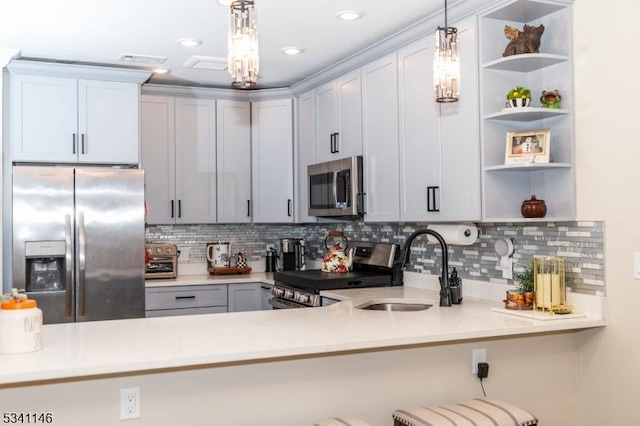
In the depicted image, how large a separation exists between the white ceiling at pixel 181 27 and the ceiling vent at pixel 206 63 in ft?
0.20

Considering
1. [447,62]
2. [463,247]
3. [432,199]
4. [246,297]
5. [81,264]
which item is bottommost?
[246,297]

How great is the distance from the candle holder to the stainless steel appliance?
3023 mm

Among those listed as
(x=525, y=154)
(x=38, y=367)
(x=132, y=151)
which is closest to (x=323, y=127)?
(x=132, y=151)

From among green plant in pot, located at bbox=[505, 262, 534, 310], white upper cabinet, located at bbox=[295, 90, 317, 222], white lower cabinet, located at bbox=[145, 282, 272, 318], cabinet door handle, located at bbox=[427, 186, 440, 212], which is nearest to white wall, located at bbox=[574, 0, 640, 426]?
green plant in pot, located at bbox=[505, 262, 534, 310]

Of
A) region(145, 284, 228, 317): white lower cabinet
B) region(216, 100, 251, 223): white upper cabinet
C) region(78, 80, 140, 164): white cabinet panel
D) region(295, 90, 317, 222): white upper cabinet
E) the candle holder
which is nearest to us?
the candle holder

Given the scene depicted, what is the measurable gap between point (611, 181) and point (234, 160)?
123 inches

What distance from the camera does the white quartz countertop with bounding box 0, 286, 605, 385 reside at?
1.98 metres

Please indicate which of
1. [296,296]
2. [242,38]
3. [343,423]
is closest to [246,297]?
[296,296]

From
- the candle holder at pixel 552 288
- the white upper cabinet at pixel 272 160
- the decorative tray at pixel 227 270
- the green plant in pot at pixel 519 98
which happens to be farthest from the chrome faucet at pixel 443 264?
the decorative tray at pixel 227 270

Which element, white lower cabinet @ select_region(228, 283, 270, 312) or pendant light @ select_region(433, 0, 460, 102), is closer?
pendant light @ select_region(433, 0, 460, 102)

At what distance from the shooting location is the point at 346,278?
3.99 meters

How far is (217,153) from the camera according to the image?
5125 mm

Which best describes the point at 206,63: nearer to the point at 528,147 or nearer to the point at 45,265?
the point at 45,265

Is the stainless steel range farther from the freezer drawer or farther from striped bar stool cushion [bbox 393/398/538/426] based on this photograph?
striped bar stool cushion [bbox 393/398/538/426]
